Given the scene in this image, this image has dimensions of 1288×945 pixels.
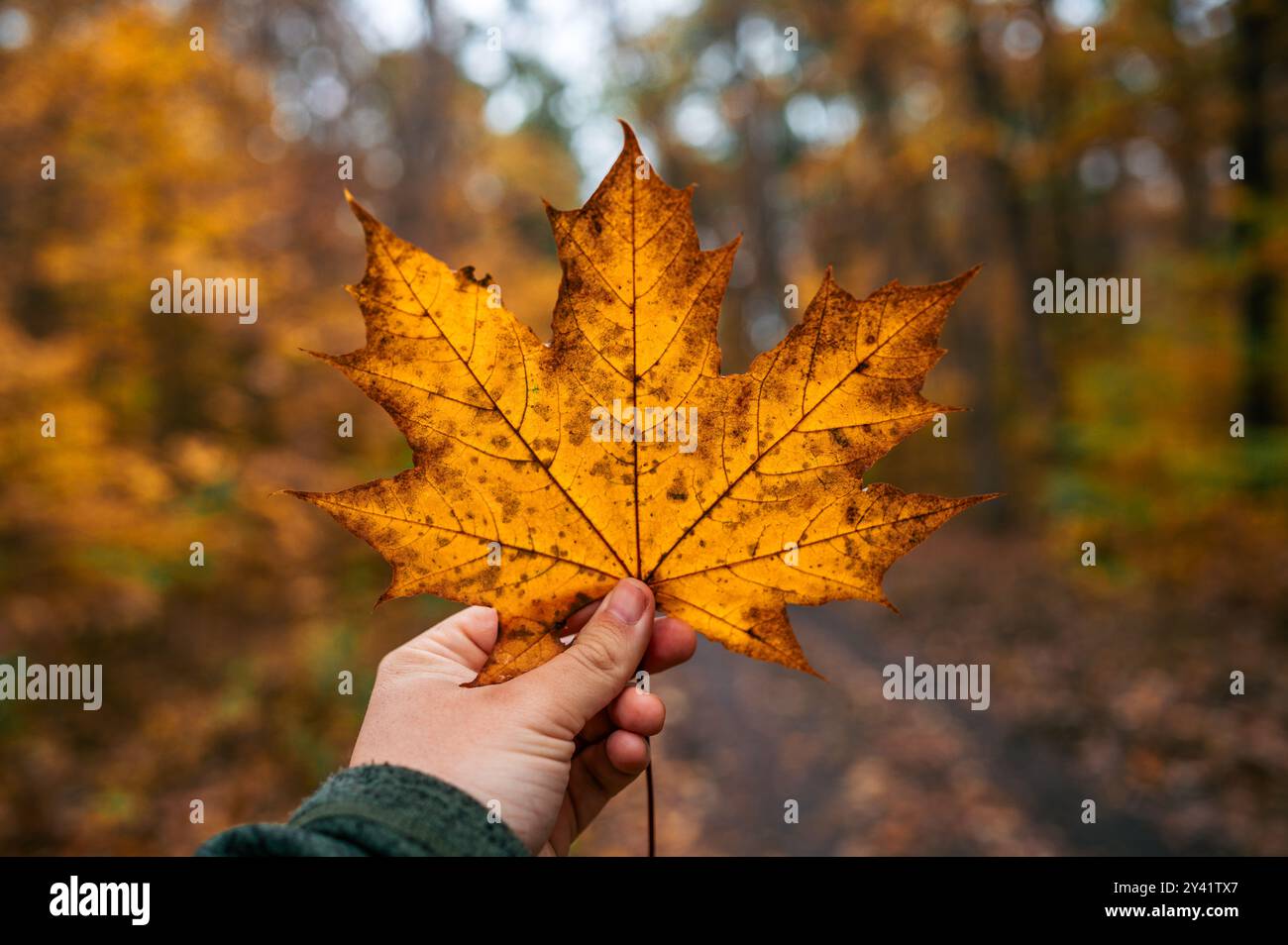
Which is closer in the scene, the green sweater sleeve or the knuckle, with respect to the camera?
the green sweater sleeve

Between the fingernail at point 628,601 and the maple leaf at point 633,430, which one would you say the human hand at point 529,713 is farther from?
the maple leaf at point 633,430

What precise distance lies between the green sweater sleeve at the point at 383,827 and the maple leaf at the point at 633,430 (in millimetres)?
286

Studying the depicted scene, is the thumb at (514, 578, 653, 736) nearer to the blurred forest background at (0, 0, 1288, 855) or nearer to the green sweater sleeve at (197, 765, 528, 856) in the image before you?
the green sweater sleeve at (197, 765, 528, 856)

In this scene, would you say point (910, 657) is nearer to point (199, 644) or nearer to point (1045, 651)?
point (1045, 651)

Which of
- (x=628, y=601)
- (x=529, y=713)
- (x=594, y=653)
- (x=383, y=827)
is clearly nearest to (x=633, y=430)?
(x=628, y=601)

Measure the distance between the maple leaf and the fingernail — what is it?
0.25ft

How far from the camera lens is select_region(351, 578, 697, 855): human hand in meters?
1.44

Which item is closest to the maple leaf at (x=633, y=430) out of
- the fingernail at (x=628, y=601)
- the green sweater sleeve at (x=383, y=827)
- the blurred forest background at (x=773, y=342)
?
the fingernail at (x=628, y=601)

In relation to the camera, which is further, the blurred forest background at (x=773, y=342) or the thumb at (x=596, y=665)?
the blurred forest background at (x=773, y=342)

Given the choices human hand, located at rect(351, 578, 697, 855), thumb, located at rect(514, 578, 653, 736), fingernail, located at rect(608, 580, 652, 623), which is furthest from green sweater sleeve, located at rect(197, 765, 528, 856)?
fingernail, located at rect(608, 580, 652, 623)

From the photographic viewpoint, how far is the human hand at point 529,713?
1441mm

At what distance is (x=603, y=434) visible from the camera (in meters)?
1.22

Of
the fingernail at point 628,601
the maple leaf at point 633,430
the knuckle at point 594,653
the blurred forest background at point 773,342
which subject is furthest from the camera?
the blurred forest background at point 773,342
